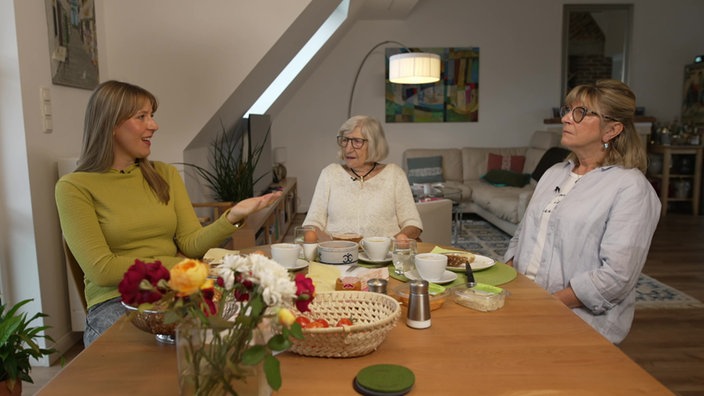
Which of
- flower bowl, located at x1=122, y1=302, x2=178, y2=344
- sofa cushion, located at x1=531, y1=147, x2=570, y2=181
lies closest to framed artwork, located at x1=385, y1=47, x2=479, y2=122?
sofa cushion, located at x1=531, y1=147, x2=570, y2=181

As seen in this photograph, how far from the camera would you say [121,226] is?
175 cm

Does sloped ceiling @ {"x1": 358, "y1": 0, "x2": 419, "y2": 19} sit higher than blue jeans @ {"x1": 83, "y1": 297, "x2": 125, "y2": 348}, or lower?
higher

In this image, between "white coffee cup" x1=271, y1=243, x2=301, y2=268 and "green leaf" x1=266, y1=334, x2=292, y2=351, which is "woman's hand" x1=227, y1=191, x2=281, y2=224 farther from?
"green leaf" x1=266, y1=334, x2=292, y2=351

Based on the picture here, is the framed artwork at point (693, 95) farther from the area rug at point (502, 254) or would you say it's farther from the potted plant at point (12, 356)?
the potted plant at point (12, 356)

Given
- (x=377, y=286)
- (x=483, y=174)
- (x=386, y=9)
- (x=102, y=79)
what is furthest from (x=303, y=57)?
(x=377, y=286)

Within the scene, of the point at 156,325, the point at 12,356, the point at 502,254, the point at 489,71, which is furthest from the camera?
the point at 489,71

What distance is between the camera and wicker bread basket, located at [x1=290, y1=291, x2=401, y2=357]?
3.19 feet

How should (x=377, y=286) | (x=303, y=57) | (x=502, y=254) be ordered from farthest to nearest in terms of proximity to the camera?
(x=303, y=57), (x=502, y=254), (x=377, y=286)

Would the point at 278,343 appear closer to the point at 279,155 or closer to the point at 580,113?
the point at 580,113

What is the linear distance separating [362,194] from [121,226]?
3.56ft

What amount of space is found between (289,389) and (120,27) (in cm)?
289

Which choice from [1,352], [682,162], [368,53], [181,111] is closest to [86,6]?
[181,111]

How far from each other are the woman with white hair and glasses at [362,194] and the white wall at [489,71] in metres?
4.52

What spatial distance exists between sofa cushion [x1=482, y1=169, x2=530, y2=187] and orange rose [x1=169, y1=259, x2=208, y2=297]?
584 centimetres
